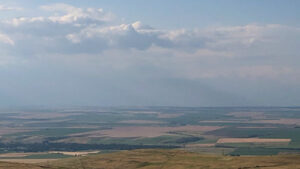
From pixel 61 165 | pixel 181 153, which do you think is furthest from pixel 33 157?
pixel 181 153

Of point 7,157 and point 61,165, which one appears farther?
point 7,157

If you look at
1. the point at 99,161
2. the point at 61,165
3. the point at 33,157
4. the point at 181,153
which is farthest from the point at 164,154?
the point at 33,157

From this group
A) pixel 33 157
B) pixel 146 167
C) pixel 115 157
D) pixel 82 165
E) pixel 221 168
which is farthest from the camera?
pixel 33 157

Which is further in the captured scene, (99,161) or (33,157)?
(33,157)

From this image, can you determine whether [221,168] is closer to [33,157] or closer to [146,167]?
[146,167]

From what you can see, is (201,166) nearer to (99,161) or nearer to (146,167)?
(146,167)

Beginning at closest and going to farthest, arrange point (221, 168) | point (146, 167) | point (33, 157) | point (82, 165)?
point (221, 168)
point (146, 167)
point (82, 165)
point (33, 157)
